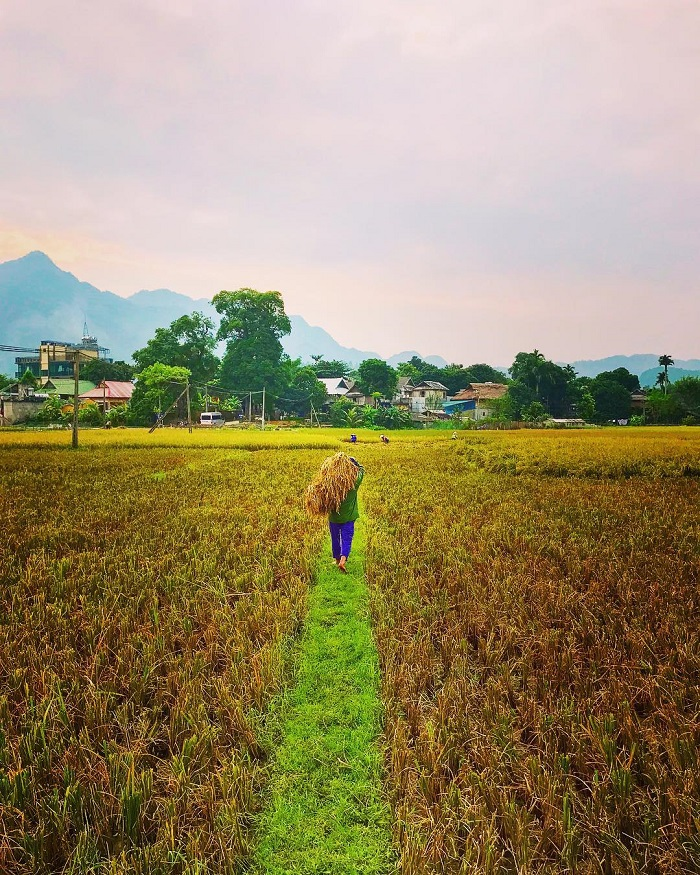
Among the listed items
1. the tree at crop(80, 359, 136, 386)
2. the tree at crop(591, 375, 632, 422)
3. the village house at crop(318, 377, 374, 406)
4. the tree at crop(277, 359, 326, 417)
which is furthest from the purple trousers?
the tree at crop(80, 359, 136, 386)

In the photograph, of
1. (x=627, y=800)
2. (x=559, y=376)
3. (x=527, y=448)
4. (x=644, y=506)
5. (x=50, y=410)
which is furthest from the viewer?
(x=559, y=376)

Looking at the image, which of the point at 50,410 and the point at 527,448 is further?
the point at 50,410

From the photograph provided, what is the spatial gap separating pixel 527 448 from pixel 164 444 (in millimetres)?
18320

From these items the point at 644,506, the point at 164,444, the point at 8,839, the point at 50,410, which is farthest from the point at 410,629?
the point at 50,410

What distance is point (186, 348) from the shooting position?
55594 mm

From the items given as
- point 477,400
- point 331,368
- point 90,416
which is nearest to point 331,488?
point 90,416

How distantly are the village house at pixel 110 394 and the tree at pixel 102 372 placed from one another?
14.7 feet

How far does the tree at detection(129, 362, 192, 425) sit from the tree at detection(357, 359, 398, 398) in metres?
24.5

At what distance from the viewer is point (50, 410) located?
38750mm

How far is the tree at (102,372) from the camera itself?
62094 millimetres

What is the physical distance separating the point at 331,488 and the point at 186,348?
55.0 m

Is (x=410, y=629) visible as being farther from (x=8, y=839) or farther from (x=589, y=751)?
(x=8, y=839)

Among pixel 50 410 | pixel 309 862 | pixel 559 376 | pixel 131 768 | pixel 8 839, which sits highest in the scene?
pixel 559 376

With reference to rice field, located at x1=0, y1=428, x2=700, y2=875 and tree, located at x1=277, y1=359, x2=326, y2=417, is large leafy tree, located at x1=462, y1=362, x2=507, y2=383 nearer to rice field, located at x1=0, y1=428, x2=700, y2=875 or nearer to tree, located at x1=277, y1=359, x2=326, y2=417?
tree, located at x1=277, y1=359, x2=326, y2=417
